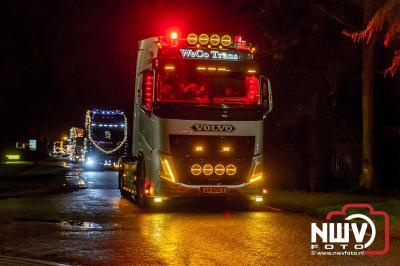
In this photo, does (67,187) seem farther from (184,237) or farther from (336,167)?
(184,237)

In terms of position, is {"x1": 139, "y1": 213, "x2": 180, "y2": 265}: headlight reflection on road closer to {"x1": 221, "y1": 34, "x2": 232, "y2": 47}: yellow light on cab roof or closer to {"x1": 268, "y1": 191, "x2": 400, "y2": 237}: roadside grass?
{"x1": 268, "y1": 191, "x2": 400, "y2": 237}: roadside grass

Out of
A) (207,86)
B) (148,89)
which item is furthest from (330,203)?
(148,89)

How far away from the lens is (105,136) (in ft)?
139

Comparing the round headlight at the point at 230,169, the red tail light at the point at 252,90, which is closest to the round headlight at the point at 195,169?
the round headlight at the point at 230,169

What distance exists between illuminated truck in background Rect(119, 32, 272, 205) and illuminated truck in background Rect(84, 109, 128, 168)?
26.2 m

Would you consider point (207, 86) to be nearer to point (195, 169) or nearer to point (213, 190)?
point (195, 169)

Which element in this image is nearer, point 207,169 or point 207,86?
point 207,169

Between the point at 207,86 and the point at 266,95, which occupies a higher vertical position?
the point at 207,86

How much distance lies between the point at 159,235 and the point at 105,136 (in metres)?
30.7

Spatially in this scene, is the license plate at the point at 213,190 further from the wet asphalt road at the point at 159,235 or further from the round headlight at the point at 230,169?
the wet asphalt road at the point at 159,235

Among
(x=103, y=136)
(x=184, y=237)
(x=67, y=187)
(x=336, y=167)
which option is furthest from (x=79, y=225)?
(x=103, y=136)

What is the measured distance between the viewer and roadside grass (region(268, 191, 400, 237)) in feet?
48.4

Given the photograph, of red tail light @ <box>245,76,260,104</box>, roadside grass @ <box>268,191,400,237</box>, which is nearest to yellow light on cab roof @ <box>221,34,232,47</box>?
red tail light @ <box>245,76,260,104</box>

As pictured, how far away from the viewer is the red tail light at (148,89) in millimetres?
15352
